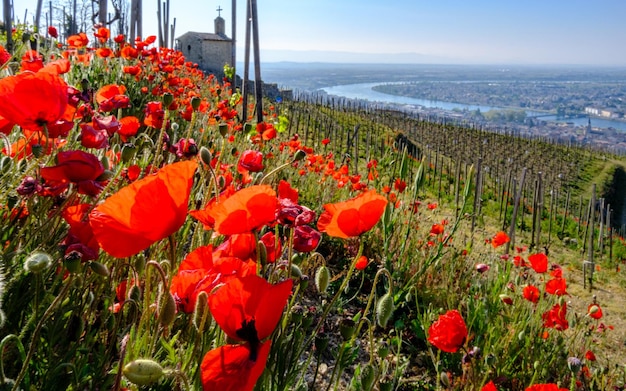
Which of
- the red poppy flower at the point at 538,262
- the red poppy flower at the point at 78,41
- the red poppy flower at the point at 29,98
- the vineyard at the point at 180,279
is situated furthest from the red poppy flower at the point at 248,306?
the red poppy flower at the point at 78,41

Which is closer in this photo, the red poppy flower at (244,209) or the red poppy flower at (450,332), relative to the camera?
the red poppy flower at (244,209)

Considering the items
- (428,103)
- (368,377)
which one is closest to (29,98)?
(368,377)

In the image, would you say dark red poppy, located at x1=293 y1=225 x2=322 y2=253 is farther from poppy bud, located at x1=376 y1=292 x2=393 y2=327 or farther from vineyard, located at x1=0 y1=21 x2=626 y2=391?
poppy bud, located at x1=376 y1=292 x2=393 y2=327

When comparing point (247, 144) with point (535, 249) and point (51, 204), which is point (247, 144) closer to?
point (51, 204)

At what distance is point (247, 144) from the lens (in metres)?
3.60

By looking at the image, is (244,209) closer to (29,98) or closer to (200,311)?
(200,311)

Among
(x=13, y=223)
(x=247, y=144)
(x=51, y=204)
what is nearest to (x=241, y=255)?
(x=51, y=204)

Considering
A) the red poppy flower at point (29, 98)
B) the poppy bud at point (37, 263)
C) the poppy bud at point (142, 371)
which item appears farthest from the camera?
the red poppy flower at point (29, 98)

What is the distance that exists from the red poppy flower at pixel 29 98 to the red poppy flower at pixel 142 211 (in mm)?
546

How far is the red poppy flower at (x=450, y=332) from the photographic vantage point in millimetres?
1692

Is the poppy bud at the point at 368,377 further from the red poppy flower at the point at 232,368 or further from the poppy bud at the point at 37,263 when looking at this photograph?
the poppy bud at the point at 37,263

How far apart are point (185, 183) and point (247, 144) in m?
2.89

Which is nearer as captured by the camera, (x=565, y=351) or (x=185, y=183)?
(x=185, y=183)

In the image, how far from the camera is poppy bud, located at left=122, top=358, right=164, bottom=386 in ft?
2.23
